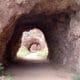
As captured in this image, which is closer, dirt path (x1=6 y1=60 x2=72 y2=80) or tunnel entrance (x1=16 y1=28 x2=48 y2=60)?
dirt path (x1=6 y1=60 x2=72 y2=80)

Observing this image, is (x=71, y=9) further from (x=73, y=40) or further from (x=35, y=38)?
(x=35, y=38)

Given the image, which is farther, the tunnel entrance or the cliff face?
the tunnel entrance

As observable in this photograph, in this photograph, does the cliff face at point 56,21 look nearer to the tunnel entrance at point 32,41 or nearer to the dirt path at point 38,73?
the dirt path at point 38,73

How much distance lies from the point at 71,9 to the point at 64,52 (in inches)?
98.6

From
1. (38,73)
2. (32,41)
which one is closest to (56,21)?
(38,73)

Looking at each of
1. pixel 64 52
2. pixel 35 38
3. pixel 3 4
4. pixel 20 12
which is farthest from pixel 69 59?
pixel 35 38

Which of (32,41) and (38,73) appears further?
(32,41)

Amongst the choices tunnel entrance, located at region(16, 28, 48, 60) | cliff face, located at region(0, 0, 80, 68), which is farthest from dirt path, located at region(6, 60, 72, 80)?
tunnel entrance, located at region(16, 28, 48, 60)

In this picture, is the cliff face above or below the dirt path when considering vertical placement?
above

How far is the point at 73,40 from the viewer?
39.6 feet

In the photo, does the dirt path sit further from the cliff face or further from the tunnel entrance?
the tunnel entrance

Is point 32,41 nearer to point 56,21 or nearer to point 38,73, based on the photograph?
point 56,21

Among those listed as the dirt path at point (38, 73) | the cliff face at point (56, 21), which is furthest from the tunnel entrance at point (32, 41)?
the dirt path at point (38, 73)

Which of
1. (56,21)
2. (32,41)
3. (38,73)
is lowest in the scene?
(38,73)
